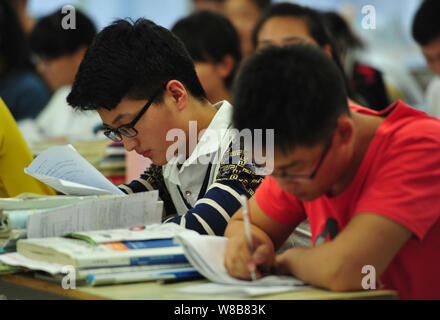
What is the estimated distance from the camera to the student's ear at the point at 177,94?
1.63 meters

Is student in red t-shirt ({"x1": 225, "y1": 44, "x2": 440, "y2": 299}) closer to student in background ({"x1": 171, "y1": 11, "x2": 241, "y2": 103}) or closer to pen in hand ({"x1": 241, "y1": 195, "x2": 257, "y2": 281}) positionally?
pen in hand ({"x1": 241, "y1": 195, "x2": 257, "y2": 281})

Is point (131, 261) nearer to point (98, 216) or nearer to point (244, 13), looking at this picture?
point (98, 216)

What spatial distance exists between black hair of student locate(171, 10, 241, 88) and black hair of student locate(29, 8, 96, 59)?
0.93m

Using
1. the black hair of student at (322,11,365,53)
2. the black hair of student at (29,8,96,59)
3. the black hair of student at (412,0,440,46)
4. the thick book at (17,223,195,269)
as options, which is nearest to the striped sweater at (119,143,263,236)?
the thick book at (17,223,195,269)

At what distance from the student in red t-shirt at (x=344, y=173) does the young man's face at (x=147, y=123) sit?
48 cm

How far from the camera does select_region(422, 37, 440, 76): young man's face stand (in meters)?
2.64

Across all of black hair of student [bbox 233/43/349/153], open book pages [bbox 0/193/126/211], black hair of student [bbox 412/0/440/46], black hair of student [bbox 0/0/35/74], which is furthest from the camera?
black hair of student [bbox 0/0/35/74]

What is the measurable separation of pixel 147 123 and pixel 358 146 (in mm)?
594

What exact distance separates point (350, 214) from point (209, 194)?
37 cm

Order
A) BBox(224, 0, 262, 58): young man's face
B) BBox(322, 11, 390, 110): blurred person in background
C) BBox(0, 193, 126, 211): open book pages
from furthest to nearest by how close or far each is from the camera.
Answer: BBox(224, 0, 262, 58): young man's face
BBox(322, 11, 390, 110): blurred person in background
BBox(0, 193, 126, 211): open book pages

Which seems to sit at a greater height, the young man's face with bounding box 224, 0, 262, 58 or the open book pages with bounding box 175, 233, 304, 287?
the young man's face with bounding box 224, 0, 262, 58

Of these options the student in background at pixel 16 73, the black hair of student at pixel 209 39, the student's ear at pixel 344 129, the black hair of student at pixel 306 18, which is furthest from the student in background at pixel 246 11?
the student's ear at pixel 344 129

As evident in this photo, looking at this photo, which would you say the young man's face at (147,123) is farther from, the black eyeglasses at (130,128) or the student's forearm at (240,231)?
the student's forearm at (240,231)

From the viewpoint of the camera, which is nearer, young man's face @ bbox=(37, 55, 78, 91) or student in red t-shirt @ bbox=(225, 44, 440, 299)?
student in red t-shirt @ bbox=(225, 44, 440, 299)
